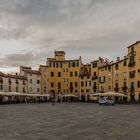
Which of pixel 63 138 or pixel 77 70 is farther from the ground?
pixel 77 70

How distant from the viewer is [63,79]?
106812 millimetres

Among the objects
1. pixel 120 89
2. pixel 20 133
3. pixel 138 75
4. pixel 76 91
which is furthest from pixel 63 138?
pixel 76 91

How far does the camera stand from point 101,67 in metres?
88.2

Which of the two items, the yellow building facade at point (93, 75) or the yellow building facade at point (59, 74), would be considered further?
the yellow building facade at point (59, 74)

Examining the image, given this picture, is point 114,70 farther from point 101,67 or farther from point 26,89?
point 26,89

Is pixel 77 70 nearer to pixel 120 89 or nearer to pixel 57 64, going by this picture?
pixel 57 64

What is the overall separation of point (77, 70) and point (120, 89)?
94.6 ft

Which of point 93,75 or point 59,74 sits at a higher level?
point 59,74

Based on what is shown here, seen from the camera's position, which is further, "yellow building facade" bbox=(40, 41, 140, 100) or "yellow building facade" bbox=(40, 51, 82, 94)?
"yellow building facade" bbox=(40, 51, 82, 94)

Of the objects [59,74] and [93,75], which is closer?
[93,75]

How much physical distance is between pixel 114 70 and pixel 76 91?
2585cm

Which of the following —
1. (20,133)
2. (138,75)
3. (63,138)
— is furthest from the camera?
(138,75)

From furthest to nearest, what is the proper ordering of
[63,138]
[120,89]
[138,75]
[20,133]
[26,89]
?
[26,89] < [120,89] < [138,75] < [20,133] < [63,138]

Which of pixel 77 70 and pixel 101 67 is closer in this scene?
pixel 101 67
